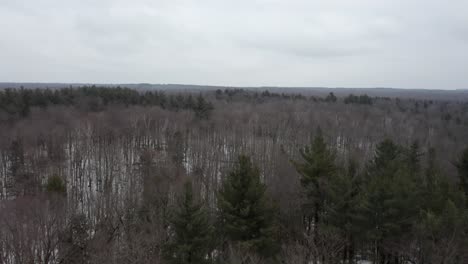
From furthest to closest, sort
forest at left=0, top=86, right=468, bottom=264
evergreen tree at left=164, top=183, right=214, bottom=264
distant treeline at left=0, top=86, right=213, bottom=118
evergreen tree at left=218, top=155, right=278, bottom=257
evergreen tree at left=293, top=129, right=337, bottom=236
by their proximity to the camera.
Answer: distant treeline at left=0, top=86, right=213, bottom=118
evergreen tree at left=293, top=129, right=337, bottom=236
evergreen tree at left=218, top=155, right=278, bottom=257
forest at left=0, top=86, right=468, bottom=264
evergreen tree at left=164, top=183, right=214, bottom=264


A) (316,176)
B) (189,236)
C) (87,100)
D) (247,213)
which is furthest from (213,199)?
(87,100)

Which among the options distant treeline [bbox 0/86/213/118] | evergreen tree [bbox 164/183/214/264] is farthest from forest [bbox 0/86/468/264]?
distant treeline [bbox 0/86/213/118]

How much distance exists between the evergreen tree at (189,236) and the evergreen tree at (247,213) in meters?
1.84

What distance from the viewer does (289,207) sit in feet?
76.0

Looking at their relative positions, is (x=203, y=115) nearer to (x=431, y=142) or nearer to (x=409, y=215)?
(x=431, y=142)

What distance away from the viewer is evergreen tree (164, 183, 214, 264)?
14.5m

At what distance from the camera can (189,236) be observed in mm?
14820

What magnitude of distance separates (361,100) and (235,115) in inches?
1525

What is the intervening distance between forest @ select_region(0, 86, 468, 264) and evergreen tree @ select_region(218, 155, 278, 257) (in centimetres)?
6

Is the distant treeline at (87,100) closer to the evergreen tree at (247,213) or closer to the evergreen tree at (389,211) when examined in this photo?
the evergreen tree at (247,213)

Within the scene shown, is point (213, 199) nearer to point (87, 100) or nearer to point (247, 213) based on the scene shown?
point (247, 213)

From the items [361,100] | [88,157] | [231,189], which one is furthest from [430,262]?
[361,100]

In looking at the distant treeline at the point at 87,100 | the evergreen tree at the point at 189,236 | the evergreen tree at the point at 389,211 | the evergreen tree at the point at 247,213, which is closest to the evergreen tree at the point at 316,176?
the evergreen tree at the point at 389,211

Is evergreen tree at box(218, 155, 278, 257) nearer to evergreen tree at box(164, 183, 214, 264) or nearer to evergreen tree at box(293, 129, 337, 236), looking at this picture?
evergreen tree at box(164, 183, 214, 264)
